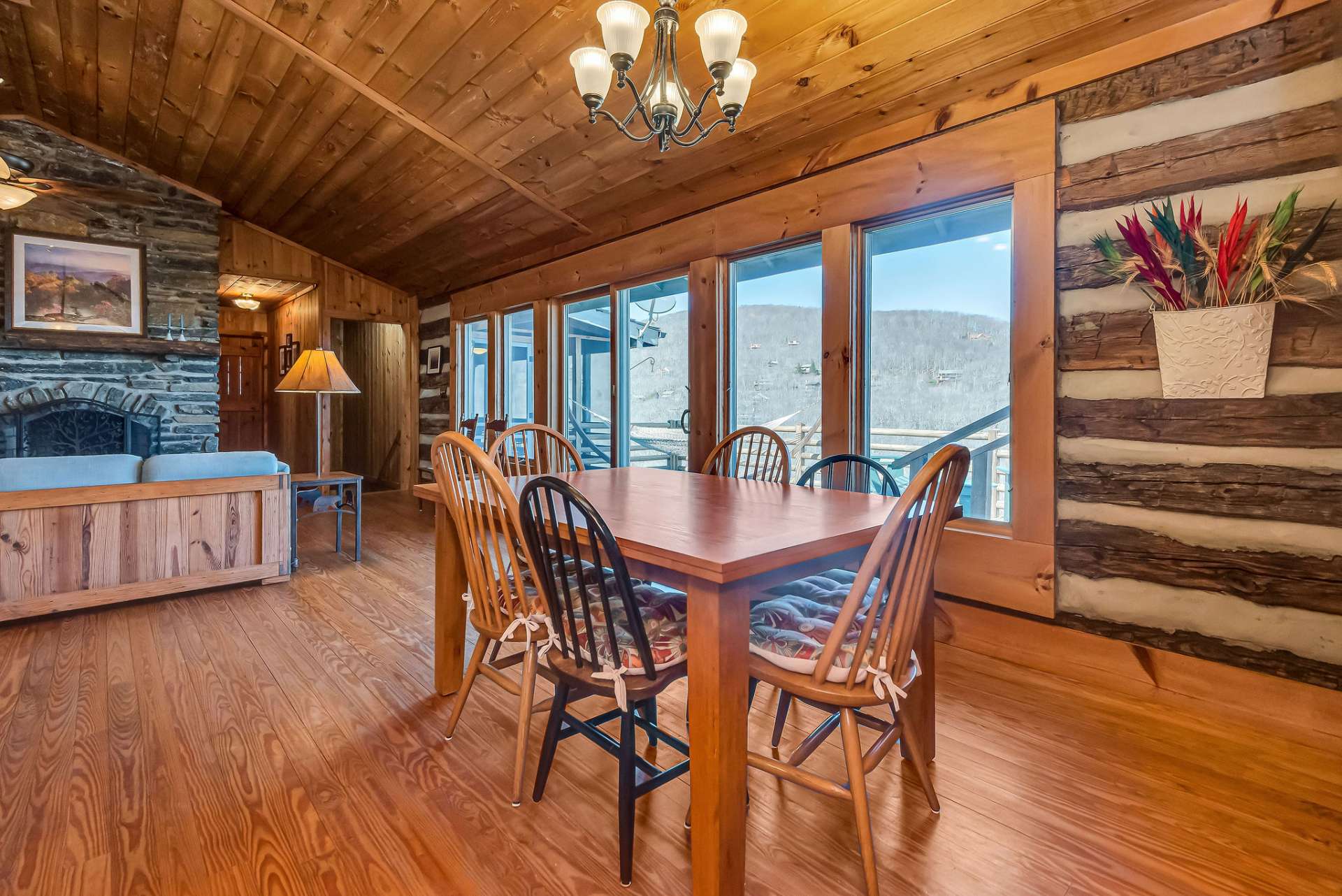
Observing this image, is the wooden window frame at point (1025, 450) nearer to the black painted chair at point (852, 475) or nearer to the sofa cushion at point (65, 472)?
the black painted chair at point (852, 475)

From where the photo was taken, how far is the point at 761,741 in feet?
6.72

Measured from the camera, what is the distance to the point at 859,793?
140cm

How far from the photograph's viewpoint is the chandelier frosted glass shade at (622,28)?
1.90m

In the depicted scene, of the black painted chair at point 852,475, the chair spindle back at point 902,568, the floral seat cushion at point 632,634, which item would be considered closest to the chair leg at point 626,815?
the floral seat cushion at point 632,634

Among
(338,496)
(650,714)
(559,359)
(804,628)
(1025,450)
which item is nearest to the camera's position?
(804,628)

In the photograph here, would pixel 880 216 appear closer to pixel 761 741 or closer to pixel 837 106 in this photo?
pixel 837 106

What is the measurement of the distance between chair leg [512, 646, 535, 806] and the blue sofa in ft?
9.58

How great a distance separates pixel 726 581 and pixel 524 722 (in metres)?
0.90

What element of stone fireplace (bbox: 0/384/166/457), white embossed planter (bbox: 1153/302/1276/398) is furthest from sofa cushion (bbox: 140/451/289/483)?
white embossed planter (bbox: 1153/302/1276/398)

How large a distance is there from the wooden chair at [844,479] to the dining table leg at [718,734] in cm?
45

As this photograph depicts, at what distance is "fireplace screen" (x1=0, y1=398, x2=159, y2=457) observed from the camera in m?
5.54

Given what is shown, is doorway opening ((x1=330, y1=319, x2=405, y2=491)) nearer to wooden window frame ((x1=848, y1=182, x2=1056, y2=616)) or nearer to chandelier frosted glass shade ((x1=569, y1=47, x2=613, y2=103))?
chandelier frosted glass shade ((x1=569, y1=47, x2=613, y2=103))

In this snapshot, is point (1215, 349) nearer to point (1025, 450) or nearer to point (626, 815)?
point (1025, 450)

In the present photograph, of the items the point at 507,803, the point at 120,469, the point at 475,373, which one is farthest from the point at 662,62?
the point at 475,373
